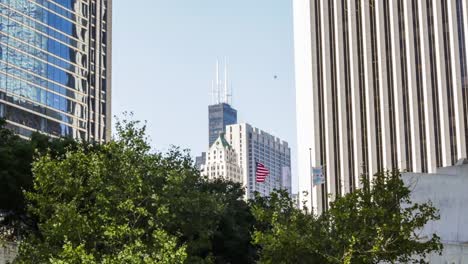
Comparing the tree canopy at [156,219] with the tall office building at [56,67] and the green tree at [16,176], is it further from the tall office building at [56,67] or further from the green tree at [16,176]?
the tall office building at [56,67]

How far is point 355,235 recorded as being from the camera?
36.9 m

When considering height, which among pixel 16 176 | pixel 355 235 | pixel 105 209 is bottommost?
pixel 355 235

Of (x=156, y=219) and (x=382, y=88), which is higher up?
(x=382, y=88)

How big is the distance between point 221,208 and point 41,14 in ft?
350

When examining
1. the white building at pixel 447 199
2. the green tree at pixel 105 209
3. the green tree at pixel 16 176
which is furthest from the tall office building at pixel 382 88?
the green tree at pixel 105 209

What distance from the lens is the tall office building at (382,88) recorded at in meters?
99.1

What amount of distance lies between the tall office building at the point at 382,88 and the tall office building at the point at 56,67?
1724 inches

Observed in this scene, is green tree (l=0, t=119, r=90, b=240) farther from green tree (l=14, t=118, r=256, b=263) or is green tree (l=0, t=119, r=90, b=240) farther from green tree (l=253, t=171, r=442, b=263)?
green tree (l=253, t=171, r=442, b=263)

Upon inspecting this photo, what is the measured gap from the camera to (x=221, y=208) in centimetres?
4194

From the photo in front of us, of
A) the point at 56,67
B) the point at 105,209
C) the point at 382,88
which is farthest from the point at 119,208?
the point at 56,67

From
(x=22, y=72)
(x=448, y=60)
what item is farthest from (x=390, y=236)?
(x=22, y=72)

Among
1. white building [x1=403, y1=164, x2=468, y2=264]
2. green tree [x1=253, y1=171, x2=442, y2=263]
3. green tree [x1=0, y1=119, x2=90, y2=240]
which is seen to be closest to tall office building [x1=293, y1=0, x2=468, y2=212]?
green tree [x1=0, y1=119, x2=90, y2=240]

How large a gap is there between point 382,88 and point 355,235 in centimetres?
6742

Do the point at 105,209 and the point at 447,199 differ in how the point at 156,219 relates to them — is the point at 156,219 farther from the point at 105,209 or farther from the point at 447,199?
the point at 447,199
